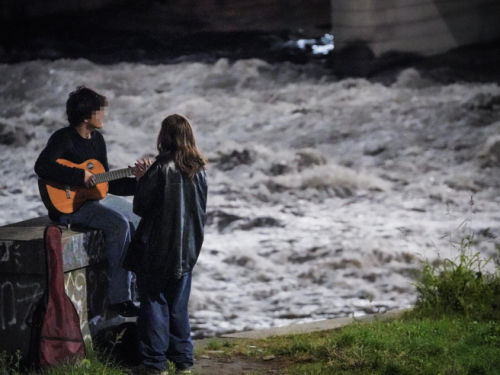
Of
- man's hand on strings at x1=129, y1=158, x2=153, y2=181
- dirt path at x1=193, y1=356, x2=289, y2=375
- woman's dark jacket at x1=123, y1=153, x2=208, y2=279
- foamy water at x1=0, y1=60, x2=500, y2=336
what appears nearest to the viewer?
woman's dark jacket at x1=123, y1=153, x2=208, y2=279

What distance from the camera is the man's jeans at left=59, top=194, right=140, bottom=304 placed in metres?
4.39

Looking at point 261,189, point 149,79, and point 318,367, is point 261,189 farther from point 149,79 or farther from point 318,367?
point 318,367

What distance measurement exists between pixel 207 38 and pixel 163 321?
6.25 m

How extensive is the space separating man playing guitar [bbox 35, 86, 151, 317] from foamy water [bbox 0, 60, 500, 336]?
10.2ft

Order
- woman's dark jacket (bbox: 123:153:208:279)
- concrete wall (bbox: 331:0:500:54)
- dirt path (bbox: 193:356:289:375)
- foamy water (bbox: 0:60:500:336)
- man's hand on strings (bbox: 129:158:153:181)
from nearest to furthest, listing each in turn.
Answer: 1. woman's dark jacket (bbox: 123:153:208:279)
2. man's hand on strings (bbox: 129:158:153:181)
3. dirt path (bbox: 193:356:289:375)
4. foamy water (bbox: 0:60:500:336)
5. concrete wall (bbox: 331:0:500:54)

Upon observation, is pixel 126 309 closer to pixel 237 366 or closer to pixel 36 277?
pixel 36 277

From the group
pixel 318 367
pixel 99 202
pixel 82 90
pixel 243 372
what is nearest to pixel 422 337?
pixel 318 367

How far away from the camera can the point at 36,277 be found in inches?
166

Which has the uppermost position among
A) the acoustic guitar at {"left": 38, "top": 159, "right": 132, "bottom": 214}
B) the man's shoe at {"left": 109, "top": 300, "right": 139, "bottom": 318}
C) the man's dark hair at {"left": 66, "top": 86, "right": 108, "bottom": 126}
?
the man's dark hair at {"left": 66, "top": 86, "right": 108, "bottom": 126}

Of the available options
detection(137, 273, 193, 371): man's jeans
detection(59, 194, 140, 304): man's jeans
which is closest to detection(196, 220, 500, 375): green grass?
detection(137, 273, 193, 371): man's jeans

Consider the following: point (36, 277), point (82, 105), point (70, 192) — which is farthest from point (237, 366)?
point (82, 105)

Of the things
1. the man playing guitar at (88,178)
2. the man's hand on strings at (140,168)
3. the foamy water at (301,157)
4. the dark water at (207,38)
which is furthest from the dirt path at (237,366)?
the dark water at (207,38)

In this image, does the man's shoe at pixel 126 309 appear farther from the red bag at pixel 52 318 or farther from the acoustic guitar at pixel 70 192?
the acoustic guitar at pixel 70 192

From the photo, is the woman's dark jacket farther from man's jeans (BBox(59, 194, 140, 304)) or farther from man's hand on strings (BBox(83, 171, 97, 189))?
man's hand on strings (BBox(83, 171, 97, 189))
